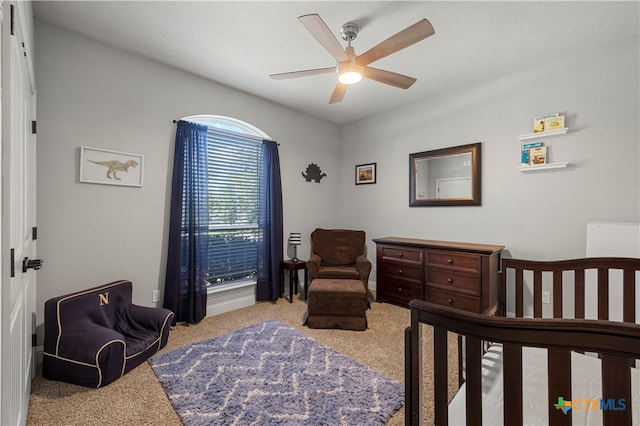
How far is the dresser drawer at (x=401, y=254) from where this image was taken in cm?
325

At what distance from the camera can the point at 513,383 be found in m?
0.73

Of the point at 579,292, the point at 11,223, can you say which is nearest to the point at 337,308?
the point at 579,292

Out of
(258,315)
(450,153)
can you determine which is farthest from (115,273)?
(450,153)

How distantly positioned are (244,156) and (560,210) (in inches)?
135

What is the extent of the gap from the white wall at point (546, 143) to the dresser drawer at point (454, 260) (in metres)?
0.52

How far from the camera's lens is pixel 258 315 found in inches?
125

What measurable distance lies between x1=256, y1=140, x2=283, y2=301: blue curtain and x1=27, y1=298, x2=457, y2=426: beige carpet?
539mm

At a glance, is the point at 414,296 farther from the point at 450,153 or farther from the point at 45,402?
the point at 45,402

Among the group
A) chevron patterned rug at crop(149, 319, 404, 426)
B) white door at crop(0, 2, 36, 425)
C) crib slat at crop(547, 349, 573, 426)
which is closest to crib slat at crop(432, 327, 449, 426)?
crib slat at crop(547, 349, 573, 426)

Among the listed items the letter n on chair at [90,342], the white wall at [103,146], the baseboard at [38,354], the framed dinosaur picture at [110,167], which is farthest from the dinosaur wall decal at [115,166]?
the baseboard at [38,354]

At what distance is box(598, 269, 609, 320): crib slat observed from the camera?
57.7 inches

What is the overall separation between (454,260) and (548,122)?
1606mm

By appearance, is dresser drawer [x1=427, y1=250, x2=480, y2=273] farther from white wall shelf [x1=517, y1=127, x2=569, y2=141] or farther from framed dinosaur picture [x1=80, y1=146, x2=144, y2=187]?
framed dinosaur picture [x1=80, y1=146, x2=144, y2=187]

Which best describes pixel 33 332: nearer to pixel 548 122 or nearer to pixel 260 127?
pixel 260 127
